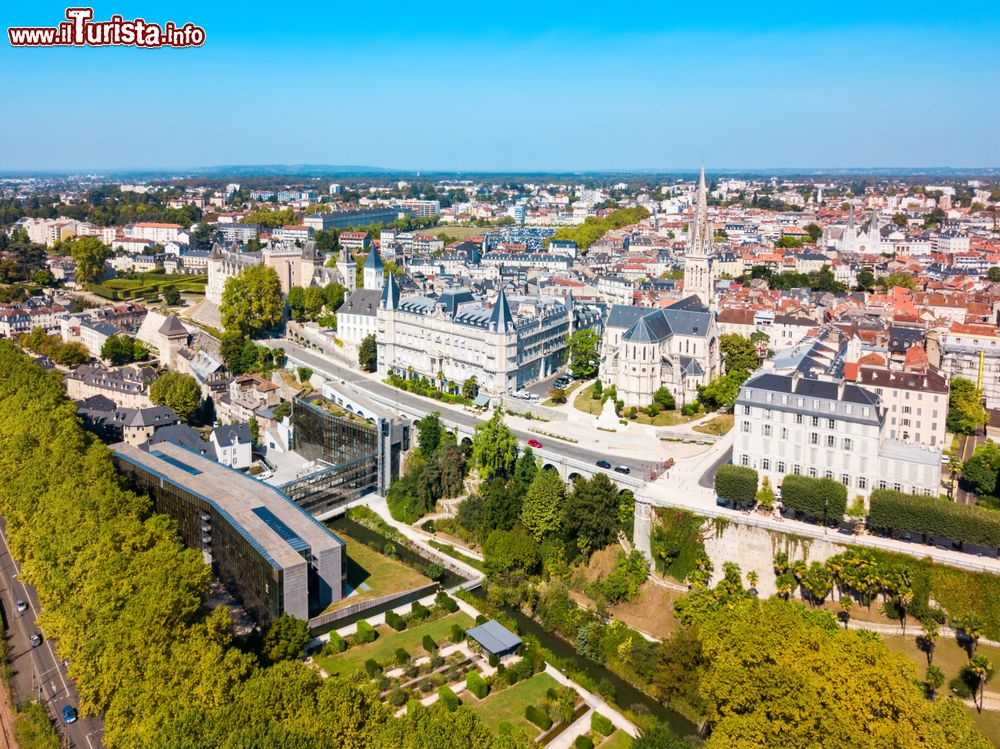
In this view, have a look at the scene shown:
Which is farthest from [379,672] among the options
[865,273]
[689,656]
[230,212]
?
[230,212]

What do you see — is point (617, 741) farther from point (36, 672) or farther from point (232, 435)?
point (232, 435)

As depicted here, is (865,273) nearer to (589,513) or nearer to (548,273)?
(548,273)

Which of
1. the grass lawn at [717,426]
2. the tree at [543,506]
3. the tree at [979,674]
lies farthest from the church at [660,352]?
the tree at [979,674]

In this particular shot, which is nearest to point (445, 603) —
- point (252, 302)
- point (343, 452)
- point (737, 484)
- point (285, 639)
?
point (285, 639)

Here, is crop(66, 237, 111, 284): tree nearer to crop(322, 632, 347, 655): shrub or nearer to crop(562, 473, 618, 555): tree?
crop(562, 473, 618, 555): tree

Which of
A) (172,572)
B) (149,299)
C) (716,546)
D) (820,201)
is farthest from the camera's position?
(820,201)
